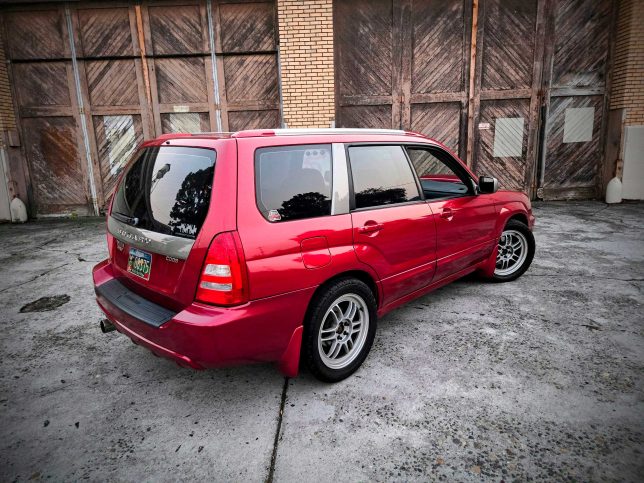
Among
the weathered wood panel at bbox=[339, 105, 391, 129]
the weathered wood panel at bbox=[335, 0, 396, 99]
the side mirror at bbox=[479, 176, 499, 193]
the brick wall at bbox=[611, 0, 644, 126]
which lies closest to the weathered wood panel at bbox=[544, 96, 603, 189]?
the brick wall at bbox=[611, 0, 644, 126]

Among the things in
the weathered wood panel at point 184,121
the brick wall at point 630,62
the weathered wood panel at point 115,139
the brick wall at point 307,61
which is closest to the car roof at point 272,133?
the brick wall at point 307,61

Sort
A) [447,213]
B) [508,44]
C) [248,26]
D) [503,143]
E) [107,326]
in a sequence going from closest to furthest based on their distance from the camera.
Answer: [107,326], [447,213], [248,26], [508,44], [503,143]

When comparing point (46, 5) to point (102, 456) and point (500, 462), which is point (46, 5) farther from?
point (500, 462)

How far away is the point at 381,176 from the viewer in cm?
308

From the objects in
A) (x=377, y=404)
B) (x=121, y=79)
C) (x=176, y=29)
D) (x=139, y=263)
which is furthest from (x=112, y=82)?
(x=377, y=404)

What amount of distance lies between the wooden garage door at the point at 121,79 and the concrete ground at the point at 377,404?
6.04m

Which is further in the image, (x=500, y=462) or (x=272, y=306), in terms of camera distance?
(x=272, y=306)

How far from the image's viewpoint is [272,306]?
2.33 m

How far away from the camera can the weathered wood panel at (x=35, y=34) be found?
28.5 feet

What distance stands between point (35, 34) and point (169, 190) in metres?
9.19

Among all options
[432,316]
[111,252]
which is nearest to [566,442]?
[432,316]

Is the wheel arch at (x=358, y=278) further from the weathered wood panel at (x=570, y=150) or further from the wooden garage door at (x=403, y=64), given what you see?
the weathered wood panel at (x=570, y=150)

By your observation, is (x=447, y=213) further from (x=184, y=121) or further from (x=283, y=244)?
(x=184, y=121)

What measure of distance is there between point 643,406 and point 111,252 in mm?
3697
